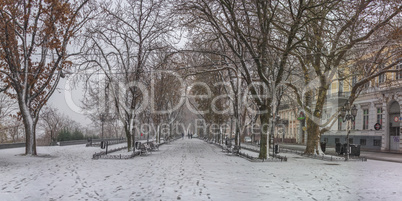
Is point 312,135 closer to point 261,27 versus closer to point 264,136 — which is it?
point 264,136

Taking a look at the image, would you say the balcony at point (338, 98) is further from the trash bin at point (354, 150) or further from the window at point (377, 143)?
the trash bin at point (354, 150)

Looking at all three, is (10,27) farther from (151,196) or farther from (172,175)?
(151,196)

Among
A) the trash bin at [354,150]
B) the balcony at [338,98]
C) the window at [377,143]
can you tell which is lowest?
the window at [377,143]

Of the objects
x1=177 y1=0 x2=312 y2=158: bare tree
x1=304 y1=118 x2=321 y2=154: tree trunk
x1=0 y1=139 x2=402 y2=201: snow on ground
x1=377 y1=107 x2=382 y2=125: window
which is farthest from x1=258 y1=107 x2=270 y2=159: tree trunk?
x1=377 y1=107 x2=382 y2=125: window

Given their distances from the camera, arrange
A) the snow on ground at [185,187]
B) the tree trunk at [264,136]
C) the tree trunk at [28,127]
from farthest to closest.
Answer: the tree trunk at [28,127]
the tree trunk at [264,136]
the snow on ground at [185,187]

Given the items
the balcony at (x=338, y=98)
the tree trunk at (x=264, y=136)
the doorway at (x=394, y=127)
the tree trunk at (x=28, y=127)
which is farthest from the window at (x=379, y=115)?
the tree trunk at (x=28, y=127)

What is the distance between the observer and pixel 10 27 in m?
20.8

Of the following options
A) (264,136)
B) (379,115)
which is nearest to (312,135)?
(264,136)

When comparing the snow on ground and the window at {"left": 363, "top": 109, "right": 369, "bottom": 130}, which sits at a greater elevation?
the window at {"left": 363, "top": 109, "right": 369, "bottom": 130}

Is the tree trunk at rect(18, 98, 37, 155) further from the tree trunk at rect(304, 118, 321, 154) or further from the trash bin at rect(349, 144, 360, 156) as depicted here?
the trash bin at rect(349, 144, 360, 156)

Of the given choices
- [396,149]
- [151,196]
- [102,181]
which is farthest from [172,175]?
[396,149]

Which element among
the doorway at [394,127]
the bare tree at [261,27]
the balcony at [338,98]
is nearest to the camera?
the bare tree at [261,27]

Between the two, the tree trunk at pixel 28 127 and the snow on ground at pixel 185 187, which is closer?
the snow on ground at pixel 185 187

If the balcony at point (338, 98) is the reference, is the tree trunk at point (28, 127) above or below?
below
